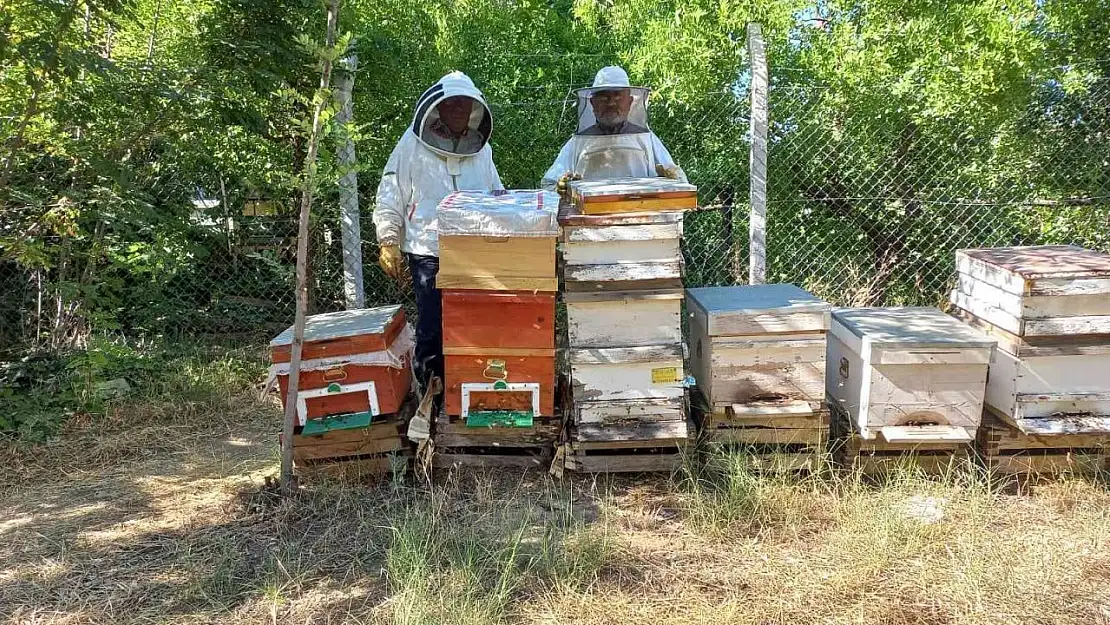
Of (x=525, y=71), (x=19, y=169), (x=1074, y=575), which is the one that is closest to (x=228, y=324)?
(x=19, y=169)

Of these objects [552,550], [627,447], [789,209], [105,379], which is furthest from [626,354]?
[105,379]

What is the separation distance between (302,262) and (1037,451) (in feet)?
10.7

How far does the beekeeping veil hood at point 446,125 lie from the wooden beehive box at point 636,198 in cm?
80

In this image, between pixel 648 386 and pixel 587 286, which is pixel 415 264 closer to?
pixel 587 286

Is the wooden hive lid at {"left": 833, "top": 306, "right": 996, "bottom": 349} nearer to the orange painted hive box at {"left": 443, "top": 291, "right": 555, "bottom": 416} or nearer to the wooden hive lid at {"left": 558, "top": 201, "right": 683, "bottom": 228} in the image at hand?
the wooden hive lid at {"left": 558, "top": 201, "right": 683, "bottom": 228}

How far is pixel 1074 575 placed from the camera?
2.68m

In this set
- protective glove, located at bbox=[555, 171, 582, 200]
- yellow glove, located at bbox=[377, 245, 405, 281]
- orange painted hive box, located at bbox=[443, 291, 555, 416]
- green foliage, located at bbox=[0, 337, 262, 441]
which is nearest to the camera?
orange painted hive box, located at bbox=[443, 291, 555, 416]

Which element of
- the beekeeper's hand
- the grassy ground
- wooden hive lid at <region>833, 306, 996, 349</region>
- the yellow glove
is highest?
the beekeeper's hand

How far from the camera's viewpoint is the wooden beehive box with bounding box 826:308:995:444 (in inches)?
Answer: 125

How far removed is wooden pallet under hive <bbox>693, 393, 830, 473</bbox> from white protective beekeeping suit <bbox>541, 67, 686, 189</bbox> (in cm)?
137

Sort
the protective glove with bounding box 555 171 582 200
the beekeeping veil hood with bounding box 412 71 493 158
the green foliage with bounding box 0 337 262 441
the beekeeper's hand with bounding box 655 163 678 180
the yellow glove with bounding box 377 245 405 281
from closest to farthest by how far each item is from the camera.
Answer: the beekeeping veil hood with bounding box 412 71 493 158, the yellow glove with bounding box 377 245 405 281, the protective glove with bounding box 555 171 582 200, the beekeeper's hand with bounding box 655 163 678 180, the green foliage with bounding box 0 337 262 441

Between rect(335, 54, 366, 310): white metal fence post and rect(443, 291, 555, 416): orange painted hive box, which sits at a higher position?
rect(335, 54, 366, 310): white metal fence post

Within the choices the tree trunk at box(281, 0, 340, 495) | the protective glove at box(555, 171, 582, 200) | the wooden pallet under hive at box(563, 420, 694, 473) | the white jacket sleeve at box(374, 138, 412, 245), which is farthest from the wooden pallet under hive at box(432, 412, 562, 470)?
the protective glove at box(555, 171, 582, 200)

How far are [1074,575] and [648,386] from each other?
1647 millimetres
